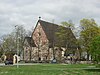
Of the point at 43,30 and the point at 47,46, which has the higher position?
the point at 43,30

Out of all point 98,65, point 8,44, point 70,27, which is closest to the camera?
point 98,65

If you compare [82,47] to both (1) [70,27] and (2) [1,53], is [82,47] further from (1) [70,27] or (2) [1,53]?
(2) [1,53]

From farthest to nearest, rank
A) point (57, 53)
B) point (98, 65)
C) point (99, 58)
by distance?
point (57, 53), point (98, 65), point (99, 58)

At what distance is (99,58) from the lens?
143ft

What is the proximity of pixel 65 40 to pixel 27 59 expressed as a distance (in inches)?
1011

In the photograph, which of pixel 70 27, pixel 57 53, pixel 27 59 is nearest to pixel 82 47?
pixel 70 27

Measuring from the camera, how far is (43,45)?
112562 mm

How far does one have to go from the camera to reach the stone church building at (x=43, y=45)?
10950cm

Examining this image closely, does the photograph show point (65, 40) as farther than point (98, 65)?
Yes

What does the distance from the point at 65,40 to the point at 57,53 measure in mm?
19124

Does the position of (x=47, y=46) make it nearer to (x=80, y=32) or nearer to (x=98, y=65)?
(x=80, y=32)

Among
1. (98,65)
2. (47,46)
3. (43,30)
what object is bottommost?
(98,65)

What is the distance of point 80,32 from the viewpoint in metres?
83.9

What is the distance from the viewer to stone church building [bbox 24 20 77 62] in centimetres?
10950
